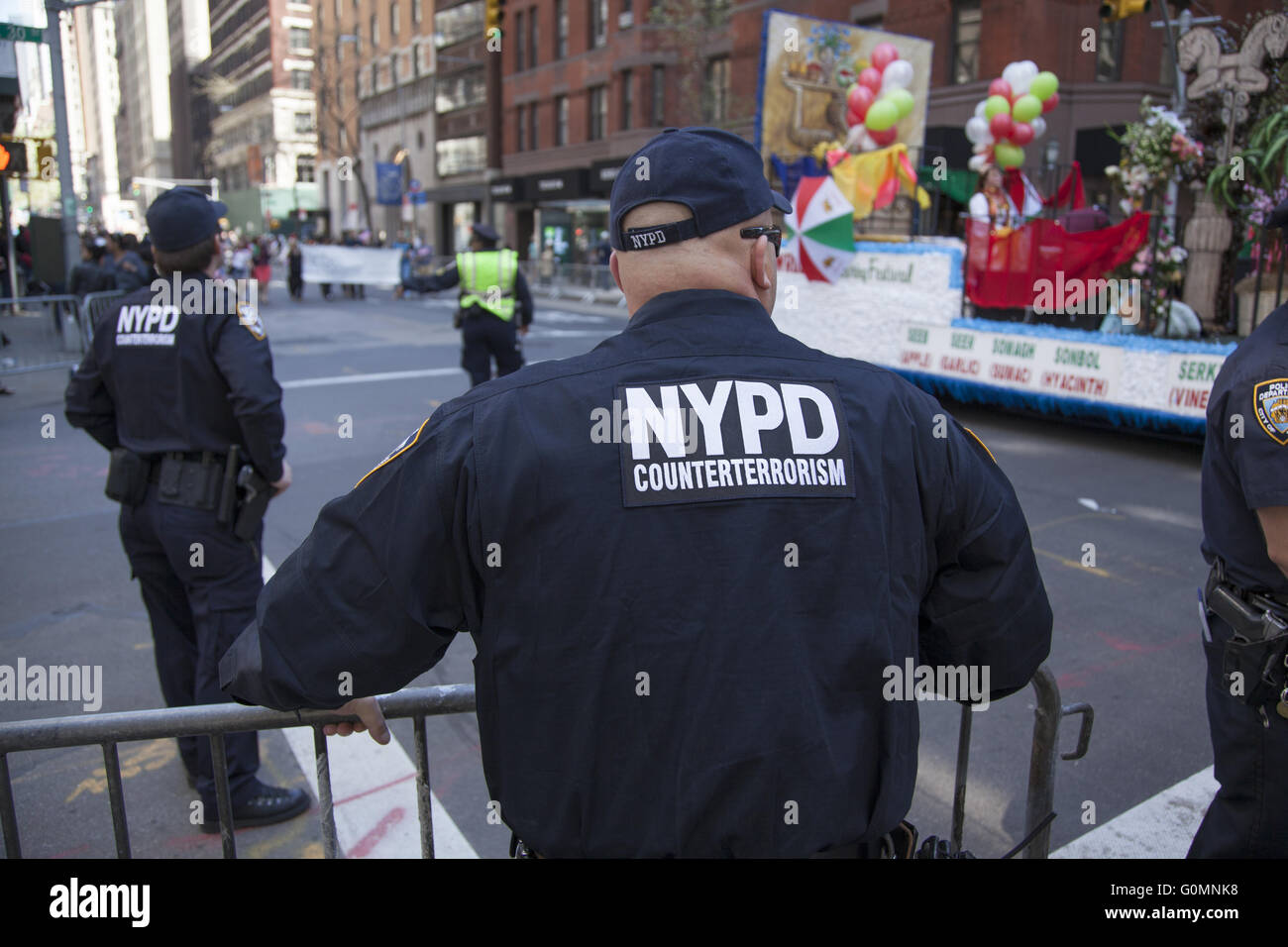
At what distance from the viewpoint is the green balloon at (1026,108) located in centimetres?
1257

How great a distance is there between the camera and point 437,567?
1497mm

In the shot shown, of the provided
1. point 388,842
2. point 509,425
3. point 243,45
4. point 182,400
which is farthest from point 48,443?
point 243,45

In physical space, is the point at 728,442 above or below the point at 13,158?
below

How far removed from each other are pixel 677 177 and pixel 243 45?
3902 inches

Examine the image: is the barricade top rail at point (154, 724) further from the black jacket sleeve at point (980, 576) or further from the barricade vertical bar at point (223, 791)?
the black jacket sleeve at point (980, 576)

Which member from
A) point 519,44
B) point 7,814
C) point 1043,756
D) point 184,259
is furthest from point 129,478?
point 519,44

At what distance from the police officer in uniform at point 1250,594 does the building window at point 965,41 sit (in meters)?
22.8

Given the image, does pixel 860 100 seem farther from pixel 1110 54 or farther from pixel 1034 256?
pixel 1110 54

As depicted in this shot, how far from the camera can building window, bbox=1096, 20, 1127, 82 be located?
2205cm

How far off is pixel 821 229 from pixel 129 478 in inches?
377

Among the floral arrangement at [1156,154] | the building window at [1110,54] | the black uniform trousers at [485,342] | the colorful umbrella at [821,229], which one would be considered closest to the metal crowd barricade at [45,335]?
the black uniform trousers at [485,342]

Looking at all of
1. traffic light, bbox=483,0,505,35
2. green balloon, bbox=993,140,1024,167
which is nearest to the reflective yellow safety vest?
green balloon, bbox=993,140,1024,167

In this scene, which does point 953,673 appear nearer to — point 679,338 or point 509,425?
point 679,338

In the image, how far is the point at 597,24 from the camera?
117 ft
